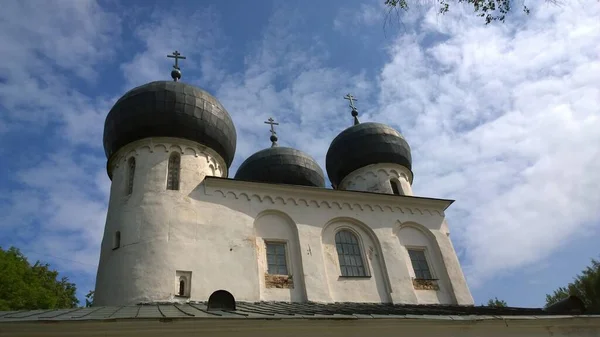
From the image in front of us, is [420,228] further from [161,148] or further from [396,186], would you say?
[161,148]

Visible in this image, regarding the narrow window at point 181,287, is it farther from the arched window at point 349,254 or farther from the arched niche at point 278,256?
the arched window at point 349,254

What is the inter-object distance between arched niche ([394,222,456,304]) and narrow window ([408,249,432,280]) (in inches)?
2.7

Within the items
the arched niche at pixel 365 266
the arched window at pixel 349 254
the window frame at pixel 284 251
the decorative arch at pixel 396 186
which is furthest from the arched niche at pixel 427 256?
the window frame at pixel 284 251

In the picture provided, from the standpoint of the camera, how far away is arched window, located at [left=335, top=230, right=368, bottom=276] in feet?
39.1

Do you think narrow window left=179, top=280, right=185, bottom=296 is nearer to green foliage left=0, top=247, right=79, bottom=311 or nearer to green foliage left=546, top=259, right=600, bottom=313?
green foliage left=0, top=247, right=79, bottom=311

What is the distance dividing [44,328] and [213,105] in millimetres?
8279

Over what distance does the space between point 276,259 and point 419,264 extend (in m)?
4.35

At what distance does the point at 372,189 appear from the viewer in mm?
15367

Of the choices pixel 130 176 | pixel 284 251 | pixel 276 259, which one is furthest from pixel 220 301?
pixel 130 176

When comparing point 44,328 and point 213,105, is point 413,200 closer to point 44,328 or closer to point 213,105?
point 213,105

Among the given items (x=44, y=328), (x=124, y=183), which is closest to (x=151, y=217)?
(x=124, y=183)

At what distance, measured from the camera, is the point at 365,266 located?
12070 mm

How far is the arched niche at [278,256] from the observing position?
10734 mm

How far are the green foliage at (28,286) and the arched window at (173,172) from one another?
1138 cm
